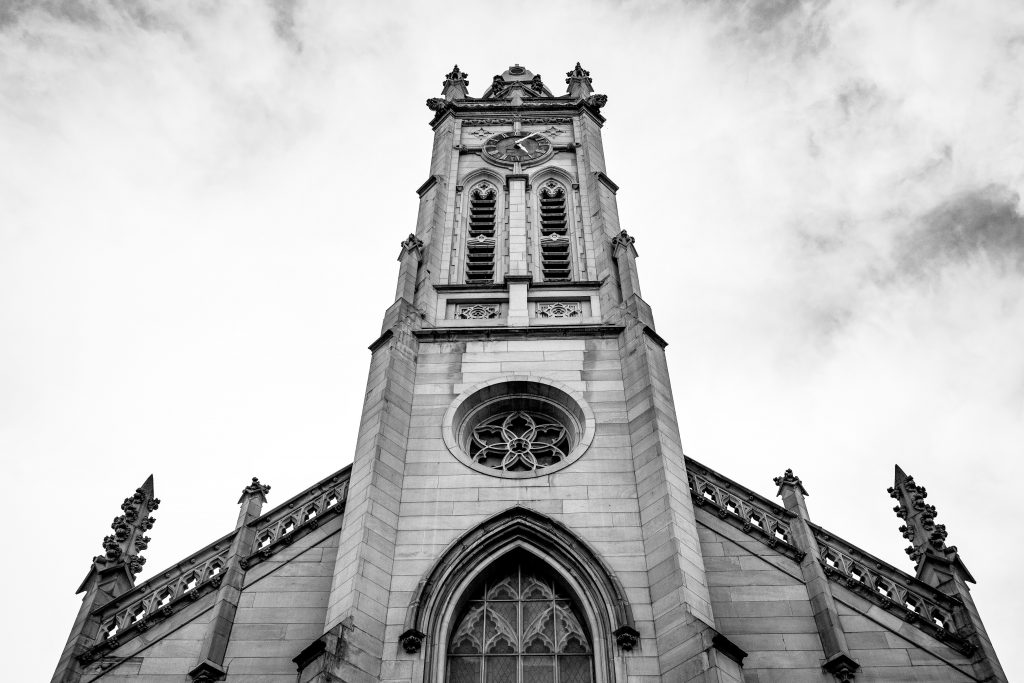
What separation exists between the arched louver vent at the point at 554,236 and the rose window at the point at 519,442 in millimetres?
5339

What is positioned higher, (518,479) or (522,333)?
(522,333)

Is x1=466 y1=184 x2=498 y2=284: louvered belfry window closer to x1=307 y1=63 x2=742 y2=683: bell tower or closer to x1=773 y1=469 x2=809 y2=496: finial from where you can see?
x1=307 y1=63 x2=742 y2=683: bell tower

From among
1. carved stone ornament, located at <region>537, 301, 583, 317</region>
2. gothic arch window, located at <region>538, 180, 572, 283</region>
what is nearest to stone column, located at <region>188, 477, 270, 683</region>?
carved stone ornament, located at <region>537, 301, 583, 317</region>

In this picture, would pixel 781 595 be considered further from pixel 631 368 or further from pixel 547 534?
pixel 631 368

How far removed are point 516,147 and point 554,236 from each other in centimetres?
596

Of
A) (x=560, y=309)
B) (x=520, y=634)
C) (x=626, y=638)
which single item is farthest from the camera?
(x=560, y=309)

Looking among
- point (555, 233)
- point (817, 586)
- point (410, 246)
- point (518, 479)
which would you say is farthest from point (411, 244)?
point (817, 586)

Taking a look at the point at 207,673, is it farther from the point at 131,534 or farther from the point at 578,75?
the point at 578,75

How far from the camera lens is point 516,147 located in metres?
34.4

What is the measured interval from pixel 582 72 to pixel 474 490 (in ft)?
85.2

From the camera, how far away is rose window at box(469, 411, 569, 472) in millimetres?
21156

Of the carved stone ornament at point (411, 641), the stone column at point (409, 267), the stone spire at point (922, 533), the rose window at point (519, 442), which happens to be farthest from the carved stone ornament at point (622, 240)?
the carved stone ornament at point (411, 641)

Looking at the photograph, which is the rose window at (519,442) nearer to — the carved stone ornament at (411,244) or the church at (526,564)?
the church at (526,564)

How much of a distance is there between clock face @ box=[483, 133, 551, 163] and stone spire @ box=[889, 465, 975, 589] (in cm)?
1646
